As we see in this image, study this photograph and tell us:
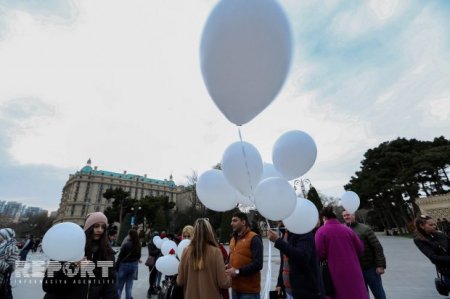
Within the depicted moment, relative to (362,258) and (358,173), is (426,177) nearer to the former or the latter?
(358,173)

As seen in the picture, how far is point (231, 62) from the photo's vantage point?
188 centimetres

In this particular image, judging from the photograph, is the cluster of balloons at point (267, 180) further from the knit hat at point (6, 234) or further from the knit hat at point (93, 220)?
the knit hat at point (6, 234)

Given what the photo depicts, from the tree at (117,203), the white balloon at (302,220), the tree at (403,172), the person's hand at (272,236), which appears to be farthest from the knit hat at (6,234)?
the tree at (117,203)

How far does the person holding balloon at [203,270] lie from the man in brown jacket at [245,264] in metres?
0.30

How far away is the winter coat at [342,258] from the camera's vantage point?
236 cm

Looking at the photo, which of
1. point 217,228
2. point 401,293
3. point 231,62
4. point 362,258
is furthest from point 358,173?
point 231,62

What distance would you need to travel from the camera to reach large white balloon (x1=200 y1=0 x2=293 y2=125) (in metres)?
1.72

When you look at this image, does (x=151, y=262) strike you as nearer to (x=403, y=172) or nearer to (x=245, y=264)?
(x=245, y=264)

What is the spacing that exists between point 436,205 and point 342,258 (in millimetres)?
30898

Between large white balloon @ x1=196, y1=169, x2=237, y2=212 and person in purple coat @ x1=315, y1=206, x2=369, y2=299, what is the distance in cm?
118

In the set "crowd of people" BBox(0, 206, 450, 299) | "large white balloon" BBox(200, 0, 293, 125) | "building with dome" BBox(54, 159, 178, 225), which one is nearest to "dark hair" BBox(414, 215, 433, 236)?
"crowd of people" BBox(0, 206, 450, 299)

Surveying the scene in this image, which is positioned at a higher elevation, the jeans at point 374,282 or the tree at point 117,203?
the tree at point 117,203

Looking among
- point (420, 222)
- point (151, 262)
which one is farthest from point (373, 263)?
point (151, 262)

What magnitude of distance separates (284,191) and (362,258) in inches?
69.7
